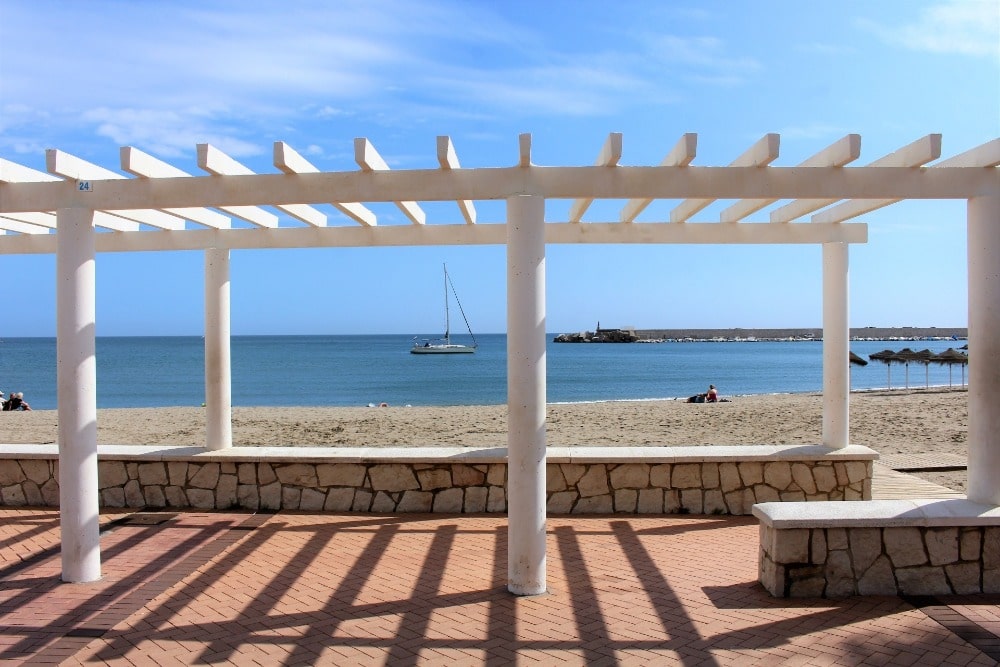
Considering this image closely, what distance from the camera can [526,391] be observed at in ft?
16.8

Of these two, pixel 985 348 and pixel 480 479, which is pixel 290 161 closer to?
pixel 480 479

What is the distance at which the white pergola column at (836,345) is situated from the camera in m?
7.66

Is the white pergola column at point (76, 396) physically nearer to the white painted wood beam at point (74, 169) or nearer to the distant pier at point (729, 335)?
the white painted wood beam at point (74, 169)

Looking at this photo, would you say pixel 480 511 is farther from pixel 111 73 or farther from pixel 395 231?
pixel 111 73

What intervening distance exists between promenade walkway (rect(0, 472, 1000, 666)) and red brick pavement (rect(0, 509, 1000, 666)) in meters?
0.02

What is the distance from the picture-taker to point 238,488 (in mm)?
7684

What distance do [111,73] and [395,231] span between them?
3688mm

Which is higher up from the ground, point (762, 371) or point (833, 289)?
point (833, 289)

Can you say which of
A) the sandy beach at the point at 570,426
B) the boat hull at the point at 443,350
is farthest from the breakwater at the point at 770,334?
the sandy beach at the point at 570,426

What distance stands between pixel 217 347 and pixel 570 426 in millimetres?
10561

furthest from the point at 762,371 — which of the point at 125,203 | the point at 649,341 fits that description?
the point at 649,341

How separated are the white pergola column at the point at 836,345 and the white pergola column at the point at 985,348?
2259 millimetres

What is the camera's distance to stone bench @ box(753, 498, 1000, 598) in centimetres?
505

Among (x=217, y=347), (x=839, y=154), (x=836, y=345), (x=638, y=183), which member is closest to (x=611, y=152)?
(x=638, y=183)
